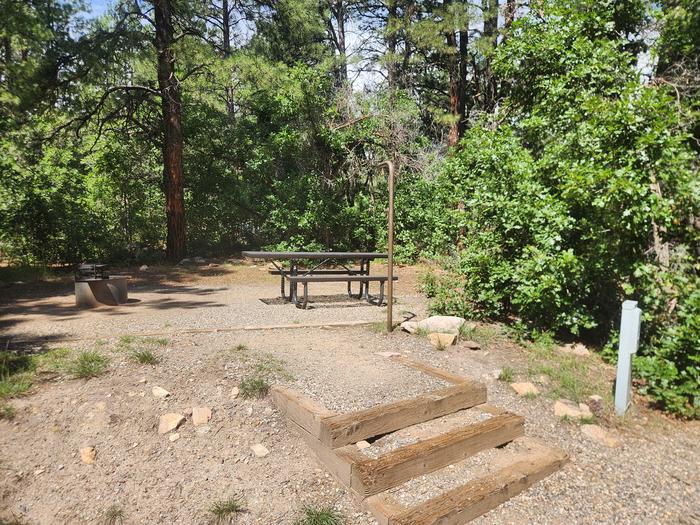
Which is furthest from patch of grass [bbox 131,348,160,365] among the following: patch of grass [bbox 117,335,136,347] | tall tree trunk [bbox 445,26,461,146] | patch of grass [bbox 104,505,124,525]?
tall tree trunk [bbox 445,26,461,146]

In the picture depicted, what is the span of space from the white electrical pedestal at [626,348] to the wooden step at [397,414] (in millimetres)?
1192

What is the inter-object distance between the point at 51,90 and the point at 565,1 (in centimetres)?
978

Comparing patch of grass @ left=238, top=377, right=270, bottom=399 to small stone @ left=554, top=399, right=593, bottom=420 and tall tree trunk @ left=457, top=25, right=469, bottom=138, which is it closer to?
small stone @ left=554, top=399, right=593, bottom=420

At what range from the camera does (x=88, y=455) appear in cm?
324

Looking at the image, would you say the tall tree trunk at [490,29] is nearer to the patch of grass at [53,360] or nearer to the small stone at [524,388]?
the small stone at [524,388]

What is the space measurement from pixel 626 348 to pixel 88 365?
4.72 meters

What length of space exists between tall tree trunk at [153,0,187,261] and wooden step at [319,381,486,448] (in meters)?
10.00

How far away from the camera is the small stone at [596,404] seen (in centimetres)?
431

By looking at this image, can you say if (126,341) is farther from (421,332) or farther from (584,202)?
(584,202)

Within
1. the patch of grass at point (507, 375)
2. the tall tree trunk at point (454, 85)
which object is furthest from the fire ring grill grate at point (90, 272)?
the tall tree trunk at point (454, 85)

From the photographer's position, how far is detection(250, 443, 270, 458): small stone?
3.41 meters

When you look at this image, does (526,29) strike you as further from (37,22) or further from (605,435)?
(37,22)

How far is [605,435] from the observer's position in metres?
3.95

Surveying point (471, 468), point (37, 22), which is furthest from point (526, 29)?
point (37, 22)
